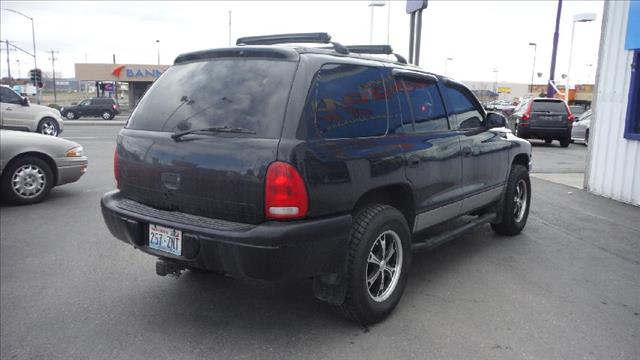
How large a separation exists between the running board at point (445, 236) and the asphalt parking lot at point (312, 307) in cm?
35

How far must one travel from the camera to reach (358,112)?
3.54 meters

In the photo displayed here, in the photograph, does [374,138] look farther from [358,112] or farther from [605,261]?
[605,261]

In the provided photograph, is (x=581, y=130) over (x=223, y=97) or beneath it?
beneath

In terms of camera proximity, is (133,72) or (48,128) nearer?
(48,128)

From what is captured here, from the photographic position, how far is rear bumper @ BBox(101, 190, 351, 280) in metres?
3.00

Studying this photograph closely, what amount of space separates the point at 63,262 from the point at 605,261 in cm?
509

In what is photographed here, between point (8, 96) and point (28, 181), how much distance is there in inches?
443

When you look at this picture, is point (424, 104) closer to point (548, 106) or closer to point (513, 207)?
point (513, 207)

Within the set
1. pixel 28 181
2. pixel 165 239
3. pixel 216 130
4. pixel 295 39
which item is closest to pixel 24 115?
pixel 28 181

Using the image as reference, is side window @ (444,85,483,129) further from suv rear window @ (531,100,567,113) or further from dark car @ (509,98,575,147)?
suv rear window @ (531,100,567,113)

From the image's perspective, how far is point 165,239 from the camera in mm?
3359

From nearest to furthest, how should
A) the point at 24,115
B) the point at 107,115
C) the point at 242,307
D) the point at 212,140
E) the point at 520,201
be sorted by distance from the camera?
the point at 212,140
the point at 242,307
the point at 520,201
the point at 24,115
the point at 107,115

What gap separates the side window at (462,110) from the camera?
4762 mm

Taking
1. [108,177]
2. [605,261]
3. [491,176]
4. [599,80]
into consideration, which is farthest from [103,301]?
[599,80]
